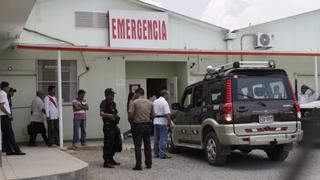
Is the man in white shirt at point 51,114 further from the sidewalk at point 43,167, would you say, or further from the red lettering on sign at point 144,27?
the red lettering on sign at point 144,27

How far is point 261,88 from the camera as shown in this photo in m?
9.59

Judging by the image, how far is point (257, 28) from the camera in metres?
17.7

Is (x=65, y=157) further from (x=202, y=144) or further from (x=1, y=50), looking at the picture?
(x=1, y=50)

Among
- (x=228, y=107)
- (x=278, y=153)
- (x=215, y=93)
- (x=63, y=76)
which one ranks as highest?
(x=63, y=76)

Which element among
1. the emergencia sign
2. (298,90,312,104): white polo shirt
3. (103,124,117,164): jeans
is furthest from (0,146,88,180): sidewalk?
Result: (298,90,312,104): white polo shirt

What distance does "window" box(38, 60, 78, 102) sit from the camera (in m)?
15.1

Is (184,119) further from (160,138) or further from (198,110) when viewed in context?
(198,110)

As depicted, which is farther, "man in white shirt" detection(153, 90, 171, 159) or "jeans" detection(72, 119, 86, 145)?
"jeans" detection(72, 119, 86, 145)

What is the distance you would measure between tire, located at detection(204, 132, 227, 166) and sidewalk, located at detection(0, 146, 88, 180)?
2689 mm

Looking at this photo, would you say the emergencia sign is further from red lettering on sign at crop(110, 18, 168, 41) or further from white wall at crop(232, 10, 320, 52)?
white wall at crop(232, 10, 320, 52)

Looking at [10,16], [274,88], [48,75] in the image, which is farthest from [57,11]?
[274,88]

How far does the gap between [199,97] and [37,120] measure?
5.38 metres

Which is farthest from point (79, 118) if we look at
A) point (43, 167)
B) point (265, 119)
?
point (265, 119)

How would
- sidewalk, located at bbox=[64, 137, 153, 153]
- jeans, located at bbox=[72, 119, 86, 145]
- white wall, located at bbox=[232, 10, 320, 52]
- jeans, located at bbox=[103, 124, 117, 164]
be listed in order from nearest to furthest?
jeans, located at bbox=[103, 124, 117, 164]
sidewalk, located at bbox=[64, 137, 153, 153]
jeans, located at bbox=[72, 119, 86, 145]
white wall, located at bbox=[232, 10, 320, 52]
